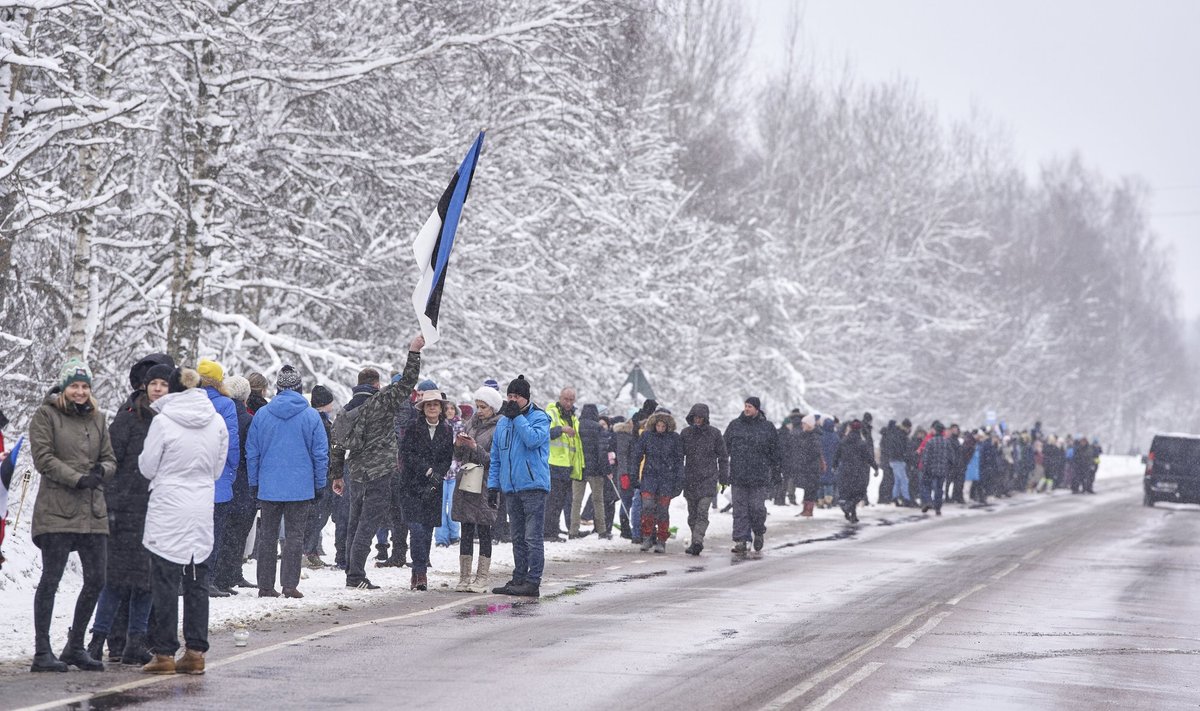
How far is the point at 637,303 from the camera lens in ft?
117

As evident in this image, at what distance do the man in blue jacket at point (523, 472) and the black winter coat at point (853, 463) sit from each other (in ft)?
50.7

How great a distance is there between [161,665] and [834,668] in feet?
13.4

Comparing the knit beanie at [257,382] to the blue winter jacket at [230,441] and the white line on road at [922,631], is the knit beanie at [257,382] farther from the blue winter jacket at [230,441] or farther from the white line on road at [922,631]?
the white line on road at [922,631]

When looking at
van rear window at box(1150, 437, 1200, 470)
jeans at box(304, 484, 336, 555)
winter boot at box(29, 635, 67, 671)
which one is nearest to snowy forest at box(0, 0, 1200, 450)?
jeans at box(304, 484, 336, 555)

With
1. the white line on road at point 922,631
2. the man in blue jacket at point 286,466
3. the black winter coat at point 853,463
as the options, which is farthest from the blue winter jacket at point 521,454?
the black winter coat at point 853,463

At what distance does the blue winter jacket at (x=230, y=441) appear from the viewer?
12.0 meters

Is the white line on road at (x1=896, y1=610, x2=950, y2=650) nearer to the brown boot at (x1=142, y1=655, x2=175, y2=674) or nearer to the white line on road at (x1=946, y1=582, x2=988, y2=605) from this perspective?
the white line on road at (x1=946, y1=582, x2=988, y2=605)

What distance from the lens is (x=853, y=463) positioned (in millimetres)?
29781

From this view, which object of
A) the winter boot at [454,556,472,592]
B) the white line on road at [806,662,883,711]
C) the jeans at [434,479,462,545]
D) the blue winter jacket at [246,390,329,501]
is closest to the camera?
the white line on road at [806,662,883,711]

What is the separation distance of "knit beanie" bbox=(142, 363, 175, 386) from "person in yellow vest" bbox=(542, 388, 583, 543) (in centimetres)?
1047

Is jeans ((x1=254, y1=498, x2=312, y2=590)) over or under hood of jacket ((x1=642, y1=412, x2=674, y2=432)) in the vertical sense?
under

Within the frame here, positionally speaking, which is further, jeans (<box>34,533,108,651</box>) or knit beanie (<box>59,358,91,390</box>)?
jeans (<box>34,533,108,651</box>)

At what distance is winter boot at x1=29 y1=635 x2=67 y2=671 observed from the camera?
946 centimetres

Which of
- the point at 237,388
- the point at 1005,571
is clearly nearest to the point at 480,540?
the point at 237,388
